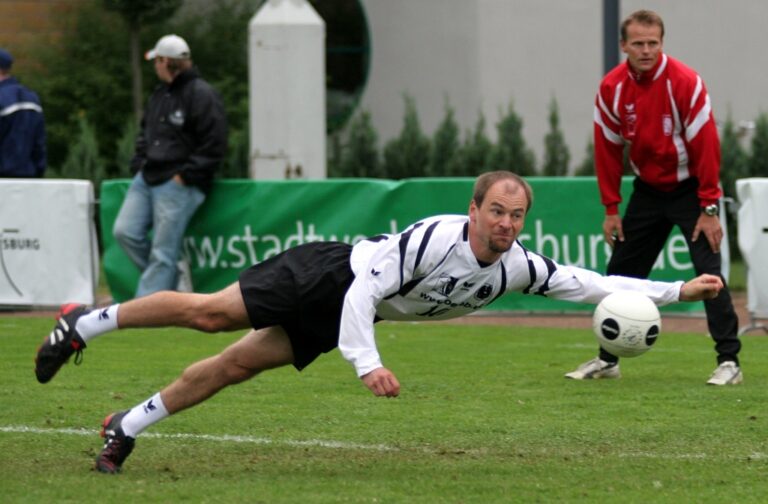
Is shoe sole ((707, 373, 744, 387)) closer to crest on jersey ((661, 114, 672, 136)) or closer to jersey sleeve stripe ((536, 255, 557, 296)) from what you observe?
crest on jersey ((661, 114, 672, 136))

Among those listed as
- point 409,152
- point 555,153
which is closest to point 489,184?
point 409,152

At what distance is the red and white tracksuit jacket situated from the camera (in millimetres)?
9578

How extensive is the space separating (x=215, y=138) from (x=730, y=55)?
35.1 feet

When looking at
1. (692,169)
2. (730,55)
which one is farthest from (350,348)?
(730,55)

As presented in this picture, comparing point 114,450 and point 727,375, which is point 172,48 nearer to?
point 727,375

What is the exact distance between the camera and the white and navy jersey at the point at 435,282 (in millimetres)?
6516

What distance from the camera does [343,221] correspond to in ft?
46.8

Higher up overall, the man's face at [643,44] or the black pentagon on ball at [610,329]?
the man's face at [643,44]

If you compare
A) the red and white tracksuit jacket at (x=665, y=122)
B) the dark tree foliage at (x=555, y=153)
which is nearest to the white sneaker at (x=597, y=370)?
the red and white tracksuit jacket at (x=665, y=122)

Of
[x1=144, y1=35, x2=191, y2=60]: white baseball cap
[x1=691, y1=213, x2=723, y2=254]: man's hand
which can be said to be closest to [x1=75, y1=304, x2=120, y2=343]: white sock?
[x1=691, y1=213, x2=723, y2=254]: man's hand

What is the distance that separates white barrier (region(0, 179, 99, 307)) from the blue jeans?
57 cm

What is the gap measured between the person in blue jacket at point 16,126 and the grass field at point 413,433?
12.4ft

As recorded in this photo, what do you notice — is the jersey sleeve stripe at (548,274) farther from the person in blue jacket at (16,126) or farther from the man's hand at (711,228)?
the person in blue jacket at (16,126)

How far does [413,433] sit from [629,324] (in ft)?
4.09
